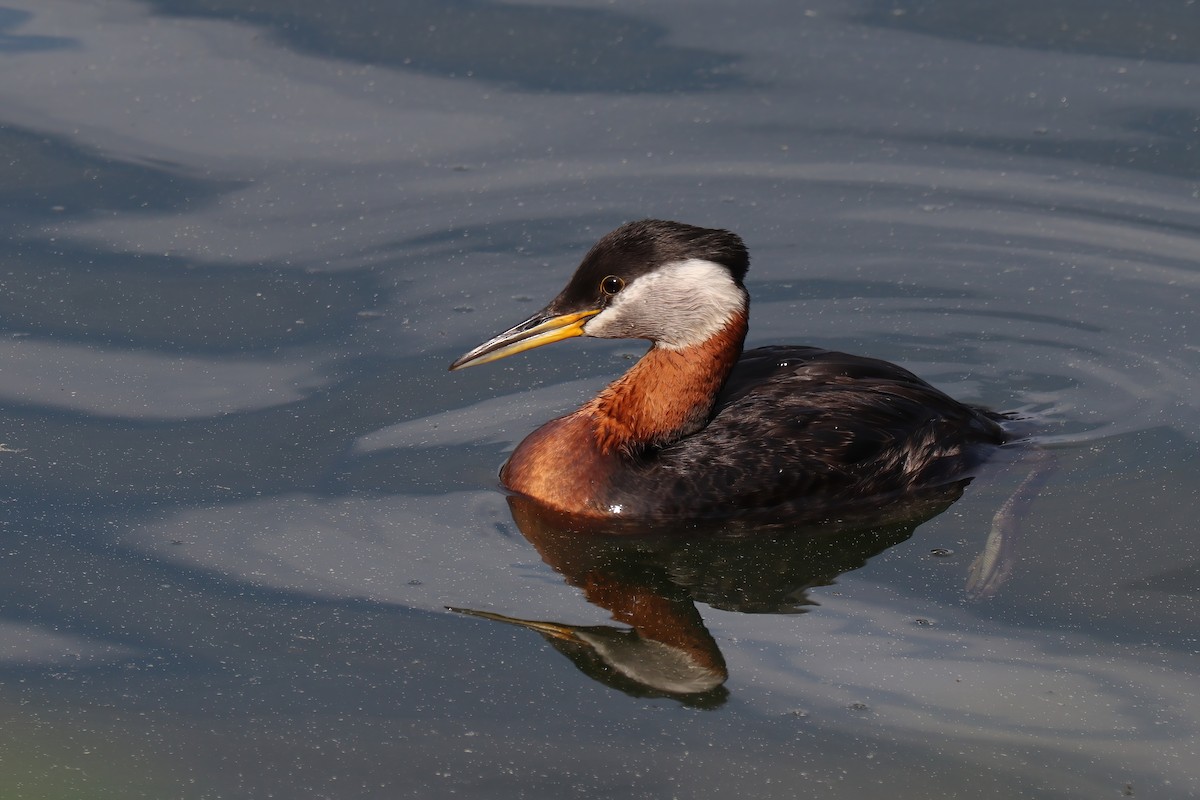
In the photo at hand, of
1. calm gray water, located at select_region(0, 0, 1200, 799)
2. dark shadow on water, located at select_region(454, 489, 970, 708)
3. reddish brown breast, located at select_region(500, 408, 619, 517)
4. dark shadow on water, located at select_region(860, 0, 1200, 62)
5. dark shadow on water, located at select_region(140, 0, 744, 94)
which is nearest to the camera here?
calm gray water, located at select_region(0, 0, 1200, 799)

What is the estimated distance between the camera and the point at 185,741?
5.25 metres

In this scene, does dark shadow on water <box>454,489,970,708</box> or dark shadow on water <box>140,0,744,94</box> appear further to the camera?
dark shadow on water <box>140,0,744,94</box>

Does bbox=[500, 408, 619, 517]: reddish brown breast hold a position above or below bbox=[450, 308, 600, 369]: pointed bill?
below

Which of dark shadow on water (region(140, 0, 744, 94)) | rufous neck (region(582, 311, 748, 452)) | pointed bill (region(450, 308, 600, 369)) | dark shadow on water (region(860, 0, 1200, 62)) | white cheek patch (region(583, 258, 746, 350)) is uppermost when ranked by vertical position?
dark shadow on water (region(860, 0, 1200, 62))

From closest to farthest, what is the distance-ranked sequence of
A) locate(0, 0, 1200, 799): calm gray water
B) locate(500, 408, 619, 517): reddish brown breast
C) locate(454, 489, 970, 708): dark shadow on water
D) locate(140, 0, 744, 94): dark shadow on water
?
locate(0, 0, 1200, 799): calm gray water
locate(454, 489, 970, 708): dark shadow on water
locate(500, 408, 619, 517): reddish brown breast
locate(140, 0, 744, 94): dark shadow on water

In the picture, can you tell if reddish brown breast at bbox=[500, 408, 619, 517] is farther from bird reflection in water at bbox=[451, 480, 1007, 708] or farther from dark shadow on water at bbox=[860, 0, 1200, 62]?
dark shadow on water at bbox=[860, 0, 1200, 62]

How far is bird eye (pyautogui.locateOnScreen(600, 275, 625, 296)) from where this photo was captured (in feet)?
22.2

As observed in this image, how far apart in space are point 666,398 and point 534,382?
946 mm

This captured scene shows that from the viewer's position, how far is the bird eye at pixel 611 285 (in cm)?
677

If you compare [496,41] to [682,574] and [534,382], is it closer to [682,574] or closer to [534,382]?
[534,382]

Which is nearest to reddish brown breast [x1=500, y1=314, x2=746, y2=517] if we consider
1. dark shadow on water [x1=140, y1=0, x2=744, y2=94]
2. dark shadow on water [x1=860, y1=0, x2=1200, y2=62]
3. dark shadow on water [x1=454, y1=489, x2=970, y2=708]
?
dark shadow on water [x1=454, y1=489, x2=970, y2=708]

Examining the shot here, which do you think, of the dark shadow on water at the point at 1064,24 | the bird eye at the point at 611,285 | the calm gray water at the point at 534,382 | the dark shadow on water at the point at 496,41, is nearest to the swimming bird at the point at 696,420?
the bird eye at the point at 611,285

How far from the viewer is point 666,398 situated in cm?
688

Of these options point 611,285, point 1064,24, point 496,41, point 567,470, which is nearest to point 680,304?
point 611,285
